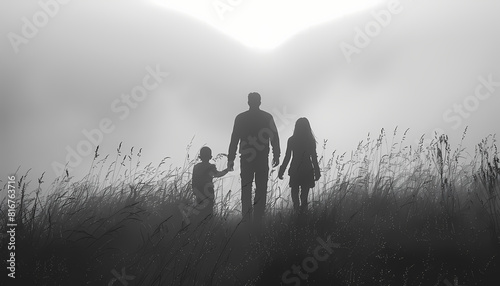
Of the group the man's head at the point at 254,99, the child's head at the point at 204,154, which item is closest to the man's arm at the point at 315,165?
the man's head at the point at 254,99

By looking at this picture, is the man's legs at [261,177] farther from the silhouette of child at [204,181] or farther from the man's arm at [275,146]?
the silhouette of child at [204,181]

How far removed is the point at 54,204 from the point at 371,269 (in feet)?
11.1

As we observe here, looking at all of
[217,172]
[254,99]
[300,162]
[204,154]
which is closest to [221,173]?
[217,172]

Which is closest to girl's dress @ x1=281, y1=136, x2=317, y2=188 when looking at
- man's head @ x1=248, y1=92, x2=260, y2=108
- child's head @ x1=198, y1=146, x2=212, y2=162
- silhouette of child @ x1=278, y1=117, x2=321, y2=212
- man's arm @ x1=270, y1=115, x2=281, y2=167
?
silhouette of child @ x1=278, y1=117, x2=321, y2=212

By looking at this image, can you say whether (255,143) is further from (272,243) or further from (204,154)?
(272,243)

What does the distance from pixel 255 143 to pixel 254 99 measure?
0.69 metres

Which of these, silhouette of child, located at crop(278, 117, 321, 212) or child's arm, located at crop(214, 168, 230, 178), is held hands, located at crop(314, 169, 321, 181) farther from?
child's arm, located at crop(214, 168, 230, 178)

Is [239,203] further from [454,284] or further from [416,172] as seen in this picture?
[454,284]

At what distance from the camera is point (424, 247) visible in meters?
4.93

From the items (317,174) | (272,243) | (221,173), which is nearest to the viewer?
(272,243)

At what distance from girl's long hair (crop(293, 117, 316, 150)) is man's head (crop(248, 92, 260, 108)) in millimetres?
682

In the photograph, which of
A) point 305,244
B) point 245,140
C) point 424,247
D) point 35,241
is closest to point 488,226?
point 424,247

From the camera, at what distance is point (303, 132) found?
25.5 feet

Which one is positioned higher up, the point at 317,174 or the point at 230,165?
the point at 230,165
